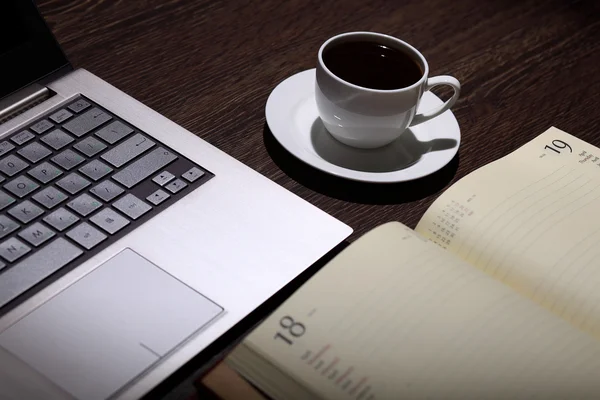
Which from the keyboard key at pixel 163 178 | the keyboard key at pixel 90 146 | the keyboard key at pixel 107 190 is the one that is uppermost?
the keyboard key at pixel 90 146

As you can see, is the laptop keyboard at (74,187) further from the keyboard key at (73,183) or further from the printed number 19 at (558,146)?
the printed number 19 at (558,146)

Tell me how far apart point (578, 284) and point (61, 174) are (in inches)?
15.9

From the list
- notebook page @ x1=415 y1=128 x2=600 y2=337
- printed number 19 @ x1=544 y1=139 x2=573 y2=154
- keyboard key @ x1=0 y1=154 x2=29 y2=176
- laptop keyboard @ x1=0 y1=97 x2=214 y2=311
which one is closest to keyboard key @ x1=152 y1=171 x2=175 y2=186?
laptop keyboard @ x1=0 y1=97 x2=214 y2=311

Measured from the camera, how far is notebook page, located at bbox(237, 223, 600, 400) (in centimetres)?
38

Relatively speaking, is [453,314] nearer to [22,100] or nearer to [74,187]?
[74,187]

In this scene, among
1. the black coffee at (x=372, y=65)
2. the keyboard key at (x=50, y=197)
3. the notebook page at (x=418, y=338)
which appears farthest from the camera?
the black coffee at (x=372, y=65)

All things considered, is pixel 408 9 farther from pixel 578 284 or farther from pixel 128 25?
pixel 578 284

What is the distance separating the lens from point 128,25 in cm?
73

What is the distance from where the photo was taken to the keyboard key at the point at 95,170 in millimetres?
511

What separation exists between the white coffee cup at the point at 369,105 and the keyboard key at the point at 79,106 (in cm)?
21

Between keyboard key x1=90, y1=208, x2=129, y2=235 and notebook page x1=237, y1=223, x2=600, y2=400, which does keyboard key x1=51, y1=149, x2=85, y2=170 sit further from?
notebook page x1=237, y1=223, x2=600, y2=400

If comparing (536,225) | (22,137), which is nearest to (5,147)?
(22,137)

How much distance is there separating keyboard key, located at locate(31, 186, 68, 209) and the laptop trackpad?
0.22 ft

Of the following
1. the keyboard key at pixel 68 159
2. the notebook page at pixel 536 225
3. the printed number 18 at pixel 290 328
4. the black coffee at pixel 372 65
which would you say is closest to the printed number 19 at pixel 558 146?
the notebook page at pixel 536 225
